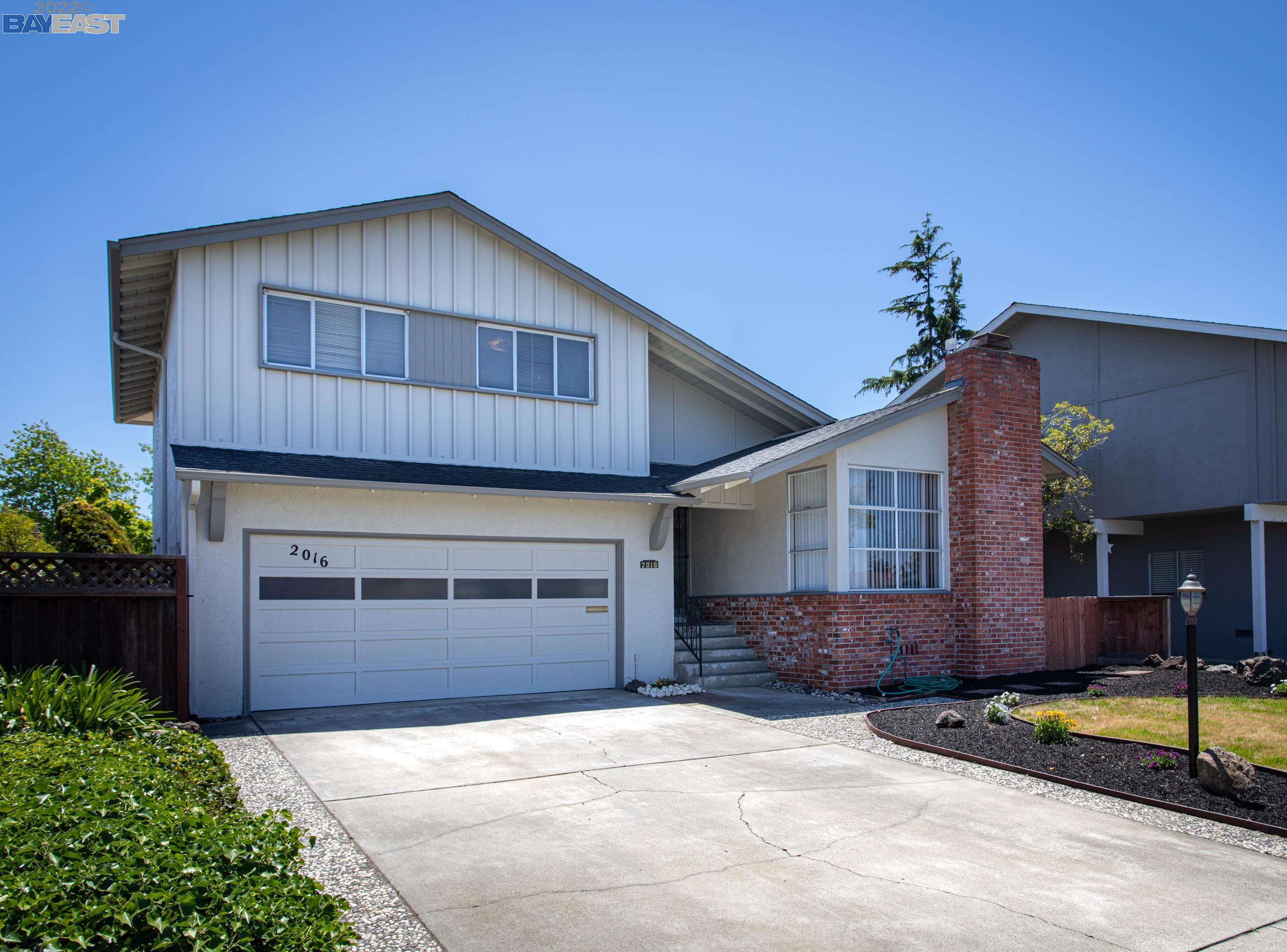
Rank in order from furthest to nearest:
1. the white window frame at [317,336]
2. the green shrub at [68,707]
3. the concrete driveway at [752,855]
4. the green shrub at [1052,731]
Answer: the white window frame at [317,336], the green shrub at [1052,731], the green shrub at [68,707], the concrete driveway at [752,855]

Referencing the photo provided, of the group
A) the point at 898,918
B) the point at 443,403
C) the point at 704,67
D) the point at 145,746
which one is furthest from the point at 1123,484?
the point at 145,746

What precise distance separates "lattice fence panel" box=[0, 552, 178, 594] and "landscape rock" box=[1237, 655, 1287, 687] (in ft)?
47.8

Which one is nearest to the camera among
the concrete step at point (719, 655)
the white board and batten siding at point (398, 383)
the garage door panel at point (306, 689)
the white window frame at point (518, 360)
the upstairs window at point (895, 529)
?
the garage door panel at point (306, 689)

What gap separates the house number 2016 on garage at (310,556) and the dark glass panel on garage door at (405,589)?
603 millimetres

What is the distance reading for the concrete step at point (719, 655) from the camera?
14398 mm

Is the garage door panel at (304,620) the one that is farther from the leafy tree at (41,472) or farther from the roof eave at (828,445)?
the leafy tree at (41,472)

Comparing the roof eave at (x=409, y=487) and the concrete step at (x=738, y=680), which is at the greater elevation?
the roof eave at (x=409, y=487)

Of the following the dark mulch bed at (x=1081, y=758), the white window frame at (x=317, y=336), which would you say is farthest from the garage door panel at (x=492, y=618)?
the dark mulch bed at (x=1081, y=758)

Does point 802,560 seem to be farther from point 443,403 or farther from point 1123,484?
point 1123,484

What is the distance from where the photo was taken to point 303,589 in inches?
461

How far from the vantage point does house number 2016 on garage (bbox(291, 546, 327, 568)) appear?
11648mm

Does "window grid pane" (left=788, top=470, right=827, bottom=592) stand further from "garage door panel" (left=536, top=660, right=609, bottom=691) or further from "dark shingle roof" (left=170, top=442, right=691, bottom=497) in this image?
"garage door panel" (left=536, top=660, right=609, bottom=691)

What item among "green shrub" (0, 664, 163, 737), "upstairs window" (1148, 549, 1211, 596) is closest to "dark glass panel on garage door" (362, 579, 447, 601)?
"green shrub" (0, 664, 163, 737)

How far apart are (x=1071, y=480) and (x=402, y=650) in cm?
1450
